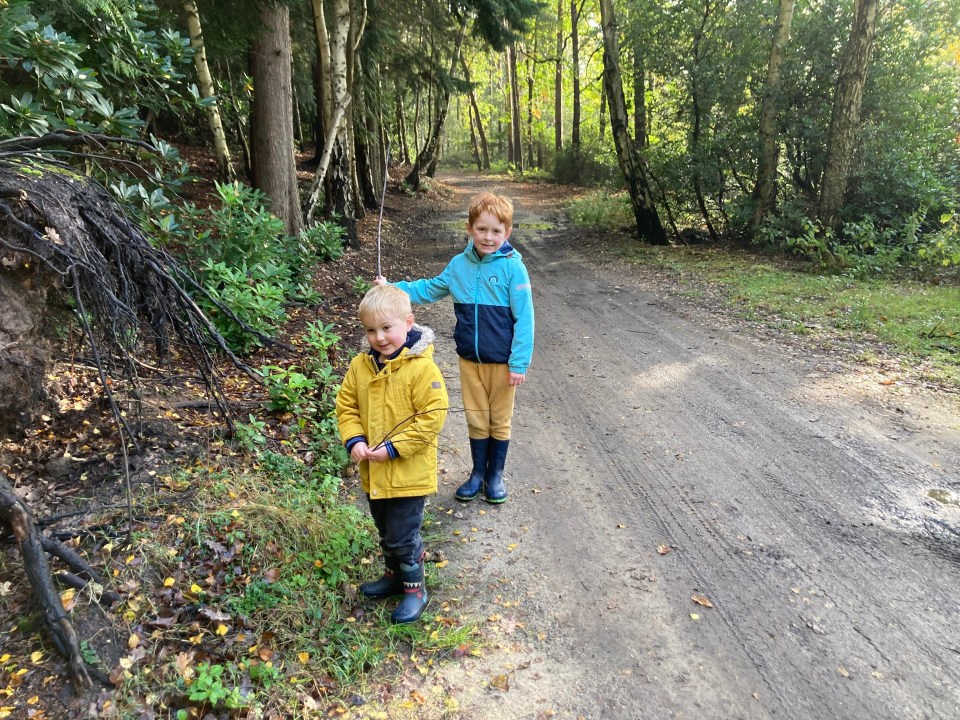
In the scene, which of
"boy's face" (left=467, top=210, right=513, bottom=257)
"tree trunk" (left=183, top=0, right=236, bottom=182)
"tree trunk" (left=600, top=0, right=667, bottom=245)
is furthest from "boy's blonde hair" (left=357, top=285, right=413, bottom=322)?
"tree trunk" (left=600, top=0, right=667, bottom=245)

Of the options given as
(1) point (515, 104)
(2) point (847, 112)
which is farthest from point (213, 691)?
→ (1) point (515, 104)

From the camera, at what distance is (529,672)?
105 inches

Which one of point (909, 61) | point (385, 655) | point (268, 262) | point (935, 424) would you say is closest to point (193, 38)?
point (268, 262)

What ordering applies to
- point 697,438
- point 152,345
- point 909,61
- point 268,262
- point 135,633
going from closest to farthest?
point 135,633 < point 152,345 < point 697,438 < point 268,262 < point 909,61

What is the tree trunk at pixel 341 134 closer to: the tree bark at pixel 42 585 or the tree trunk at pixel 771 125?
the tree trunk at pixel 771 125

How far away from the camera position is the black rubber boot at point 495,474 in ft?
13.2

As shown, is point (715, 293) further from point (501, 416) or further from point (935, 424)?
point (501, 416)

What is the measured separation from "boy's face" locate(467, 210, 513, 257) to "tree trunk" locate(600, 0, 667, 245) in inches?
430

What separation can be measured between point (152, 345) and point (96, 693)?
185 centimetres

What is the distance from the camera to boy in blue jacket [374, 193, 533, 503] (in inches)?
143

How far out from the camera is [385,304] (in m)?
2.73

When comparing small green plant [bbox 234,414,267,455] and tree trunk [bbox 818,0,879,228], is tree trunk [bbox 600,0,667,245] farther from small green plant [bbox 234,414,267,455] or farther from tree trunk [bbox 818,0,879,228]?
small green plant [bbox 234,414,267,455]

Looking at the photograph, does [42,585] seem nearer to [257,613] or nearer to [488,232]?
[257,613]

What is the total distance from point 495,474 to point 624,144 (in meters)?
11.3
